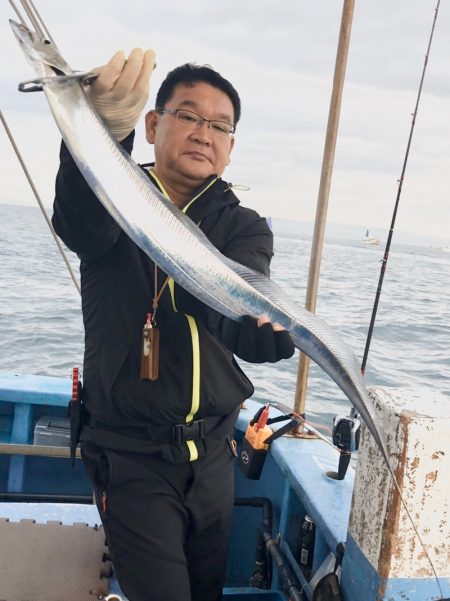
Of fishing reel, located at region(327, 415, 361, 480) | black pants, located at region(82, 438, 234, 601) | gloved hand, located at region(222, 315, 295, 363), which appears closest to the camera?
gloved hand, located at region(222, 315, 295, 363)

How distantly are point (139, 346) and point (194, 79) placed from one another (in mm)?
1231

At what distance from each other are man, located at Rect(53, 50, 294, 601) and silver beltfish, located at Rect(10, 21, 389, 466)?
0.67 feet

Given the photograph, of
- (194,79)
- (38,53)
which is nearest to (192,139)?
(194,79)

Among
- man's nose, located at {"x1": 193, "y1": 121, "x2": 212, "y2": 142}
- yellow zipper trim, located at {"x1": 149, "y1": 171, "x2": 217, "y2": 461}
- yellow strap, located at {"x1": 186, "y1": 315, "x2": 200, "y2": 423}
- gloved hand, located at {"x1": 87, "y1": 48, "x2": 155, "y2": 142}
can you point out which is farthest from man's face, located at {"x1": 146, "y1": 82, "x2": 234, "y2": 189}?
yellow strap, located at {"x1": 186, "y1": 315, "x2": 200, "y2": 423}

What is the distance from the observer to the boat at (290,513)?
2115 millimetres

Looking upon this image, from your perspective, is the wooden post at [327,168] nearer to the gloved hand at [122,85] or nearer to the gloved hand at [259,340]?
the gloved hand at [259,340]

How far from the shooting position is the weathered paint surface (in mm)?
2080

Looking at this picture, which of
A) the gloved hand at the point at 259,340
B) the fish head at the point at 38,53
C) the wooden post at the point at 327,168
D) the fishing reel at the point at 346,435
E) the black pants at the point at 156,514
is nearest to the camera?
the fish head at the point at 38,53

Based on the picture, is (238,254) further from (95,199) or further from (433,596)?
(433,596)

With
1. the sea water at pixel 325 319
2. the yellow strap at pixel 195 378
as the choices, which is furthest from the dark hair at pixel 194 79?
the sea water at pixel 325 319

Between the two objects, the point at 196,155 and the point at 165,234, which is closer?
the point at 165,234

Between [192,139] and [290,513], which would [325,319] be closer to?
[290,513]

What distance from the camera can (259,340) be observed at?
6.80 ft

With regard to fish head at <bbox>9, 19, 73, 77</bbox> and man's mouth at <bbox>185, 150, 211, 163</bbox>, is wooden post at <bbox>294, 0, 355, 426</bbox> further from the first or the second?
fish head at <bbox>9, 19, 73, 77</bbox>
